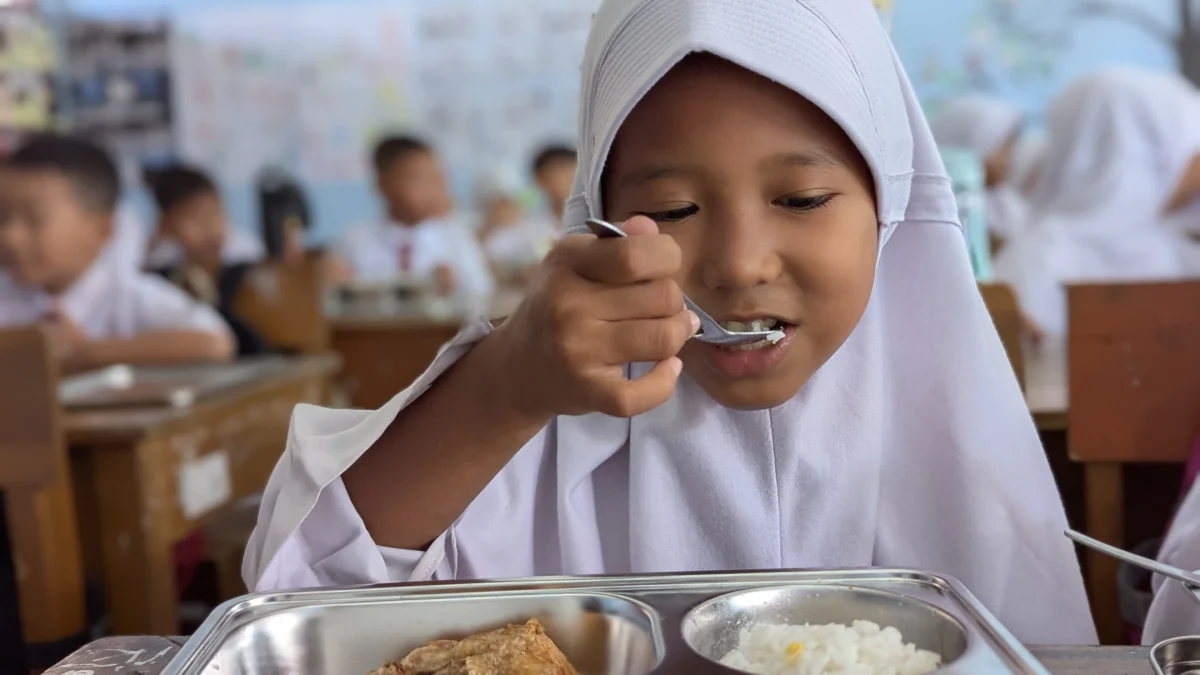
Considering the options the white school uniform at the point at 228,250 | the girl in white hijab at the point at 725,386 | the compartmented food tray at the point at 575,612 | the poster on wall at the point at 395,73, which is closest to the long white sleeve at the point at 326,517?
the girl in white hijab at the point at 725,386

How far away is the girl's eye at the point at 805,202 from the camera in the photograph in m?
0.80

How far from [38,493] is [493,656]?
1181 millimetres

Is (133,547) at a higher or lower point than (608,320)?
lower

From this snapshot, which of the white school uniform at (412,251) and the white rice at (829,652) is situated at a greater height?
the white school uniform at (412,251)

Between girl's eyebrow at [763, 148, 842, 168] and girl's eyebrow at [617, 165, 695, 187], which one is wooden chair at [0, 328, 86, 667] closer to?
girl's eyebrow at [617, 165, 695, 187]

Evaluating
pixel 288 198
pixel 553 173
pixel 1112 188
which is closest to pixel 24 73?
pixel 288 198

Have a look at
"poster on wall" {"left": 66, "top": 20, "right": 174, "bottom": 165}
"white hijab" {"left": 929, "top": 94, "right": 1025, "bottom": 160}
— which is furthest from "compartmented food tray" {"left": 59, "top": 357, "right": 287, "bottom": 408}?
"poster on wall" {"left": 66, "top": 20, "right": 174, "bottom": 165}

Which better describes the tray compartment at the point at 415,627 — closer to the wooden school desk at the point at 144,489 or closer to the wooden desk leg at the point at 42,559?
the wooden desk leg at the point at 42,559

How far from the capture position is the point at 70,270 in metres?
2.94

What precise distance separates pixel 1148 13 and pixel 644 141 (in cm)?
527

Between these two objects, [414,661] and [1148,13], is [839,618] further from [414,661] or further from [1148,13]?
[1148,13]

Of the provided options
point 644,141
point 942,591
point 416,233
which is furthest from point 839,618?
point 416,233

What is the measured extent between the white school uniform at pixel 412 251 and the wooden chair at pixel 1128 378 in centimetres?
421

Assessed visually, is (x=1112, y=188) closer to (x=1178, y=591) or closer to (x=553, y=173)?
(x=1178, y=591)
